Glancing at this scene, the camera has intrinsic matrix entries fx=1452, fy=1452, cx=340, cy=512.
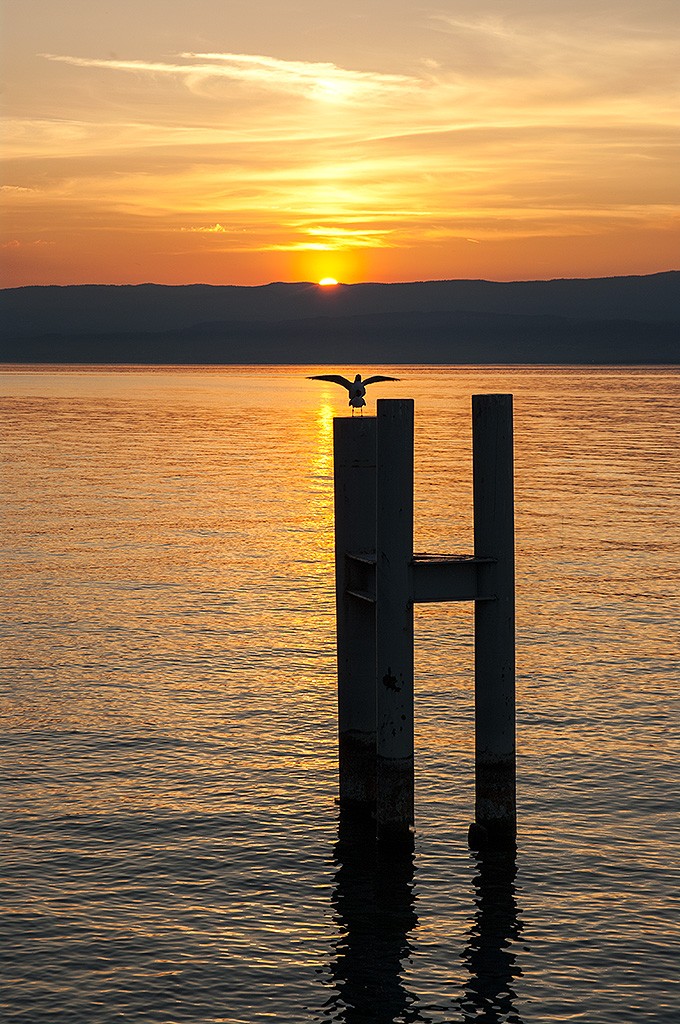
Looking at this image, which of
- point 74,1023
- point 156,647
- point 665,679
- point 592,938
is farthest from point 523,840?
point 156,647

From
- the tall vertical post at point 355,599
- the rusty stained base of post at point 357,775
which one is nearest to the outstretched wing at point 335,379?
the tall vertical post at point 355,599

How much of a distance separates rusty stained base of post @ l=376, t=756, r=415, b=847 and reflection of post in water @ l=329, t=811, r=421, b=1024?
175mm

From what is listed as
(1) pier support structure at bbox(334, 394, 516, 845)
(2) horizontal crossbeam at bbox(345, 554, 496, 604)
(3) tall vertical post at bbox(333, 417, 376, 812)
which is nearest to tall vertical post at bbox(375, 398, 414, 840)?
(1) pier support structure at bbox(334, 394, 516, 845)

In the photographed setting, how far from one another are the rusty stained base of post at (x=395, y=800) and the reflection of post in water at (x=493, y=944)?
88cm

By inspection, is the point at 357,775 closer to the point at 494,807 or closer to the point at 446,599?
the point at 494,807

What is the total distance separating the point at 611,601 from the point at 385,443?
16.0 meters

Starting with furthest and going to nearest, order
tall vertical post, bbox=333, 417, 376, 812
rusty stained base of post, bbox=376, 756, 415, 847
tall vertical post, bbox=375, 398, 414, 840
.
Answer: tall vertical post, bbox=333, 417, 376, 812, rusty stained base of post, bbox=376, 756, 415, 847, tall vertical post, bbox=375, 398, 414, 840

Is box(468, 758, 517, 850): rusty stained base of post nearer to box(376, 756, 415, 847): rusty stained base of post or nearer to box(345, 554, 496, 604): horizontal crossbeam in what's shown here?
box(376, 756, 415, 847): rusty stained base of post

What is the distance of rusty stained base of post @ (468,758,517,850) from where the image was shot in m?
15.4

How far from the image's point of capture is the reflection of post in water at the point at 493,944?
1241 cm

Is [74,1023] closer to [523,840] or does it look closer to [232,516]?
[523,840]

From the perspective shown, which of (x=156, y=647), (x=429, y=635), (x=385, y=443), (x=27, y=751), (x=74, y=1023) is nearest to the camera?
(x=74, y=1023)

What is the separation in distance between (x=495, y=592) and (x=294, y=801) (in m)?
4.16

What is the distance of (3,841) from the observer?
15.9m
